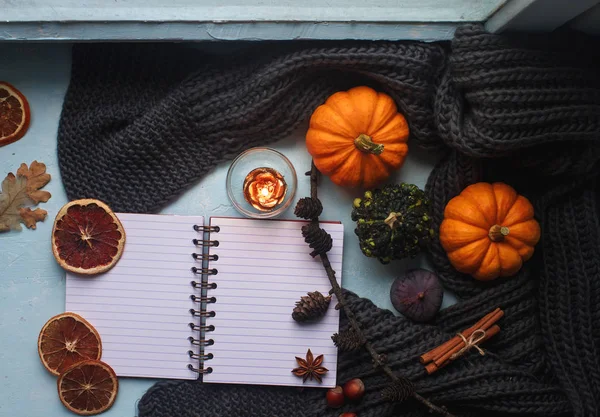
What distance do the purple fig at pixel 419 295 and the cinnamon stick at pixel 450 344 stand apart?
69 mm

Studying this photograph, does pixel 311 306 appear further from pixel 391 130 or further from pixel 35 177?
pixel 35 177

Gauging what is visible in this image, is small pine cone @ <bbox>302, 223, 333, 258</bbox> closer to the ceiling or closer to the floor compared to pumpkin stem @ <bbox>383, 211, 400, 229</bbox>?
closer to the floor

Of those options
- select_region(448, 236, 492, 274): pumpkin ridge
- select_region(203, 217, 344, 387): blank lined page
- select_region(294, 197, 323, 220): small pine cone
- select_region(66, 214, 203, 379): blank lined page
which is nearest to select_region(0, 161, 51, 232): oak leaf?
select_region(66, 214, 203, 379): blank lined page

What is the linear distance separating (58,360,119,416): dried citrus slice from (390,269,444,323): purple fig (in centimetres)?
69

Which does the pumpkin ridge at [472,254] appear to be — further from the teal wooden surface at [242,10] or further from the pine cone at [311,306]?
the teal wooden surface at [242,10]

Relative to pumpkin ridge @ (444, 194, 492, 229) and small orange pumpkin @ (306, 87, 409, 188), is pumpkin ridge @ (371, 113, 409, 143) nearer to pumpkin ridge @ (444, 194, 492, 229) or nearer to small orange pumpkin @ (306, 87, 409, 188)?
small orange pumpkin @ (306, 87, 409, 188)

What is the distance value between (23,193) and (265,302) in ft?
2.05

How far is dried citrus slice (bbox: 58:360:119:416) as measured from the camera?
1.39 meters

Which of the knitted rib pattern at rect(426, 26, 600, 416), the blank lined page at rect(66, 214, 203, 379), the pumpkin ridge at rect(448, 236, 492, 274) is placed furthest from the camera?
the blank lined page at rect(66, 214, 203, 379)

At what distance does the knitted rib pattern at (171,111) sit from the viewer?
1334mm

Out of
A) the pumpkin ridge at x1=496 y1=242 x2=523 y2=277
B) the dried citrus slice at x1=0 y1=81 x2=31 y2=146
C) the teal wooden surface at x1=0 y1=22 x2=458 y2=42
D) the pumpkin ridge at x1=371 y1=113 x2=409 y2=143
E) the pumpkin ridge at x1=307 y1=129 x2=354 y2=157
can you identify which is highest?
the teal wooden surface at x1=0 y1=22 x2=458 y2=42

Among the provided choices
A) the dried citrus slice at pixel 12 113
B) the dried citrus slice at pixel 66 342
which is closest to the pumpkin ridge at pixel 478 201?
the dried citrus slice at pixel 66 342

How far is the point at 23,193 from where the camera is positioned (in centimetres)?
142

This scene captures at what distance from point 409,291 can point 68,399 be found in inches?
32.6
